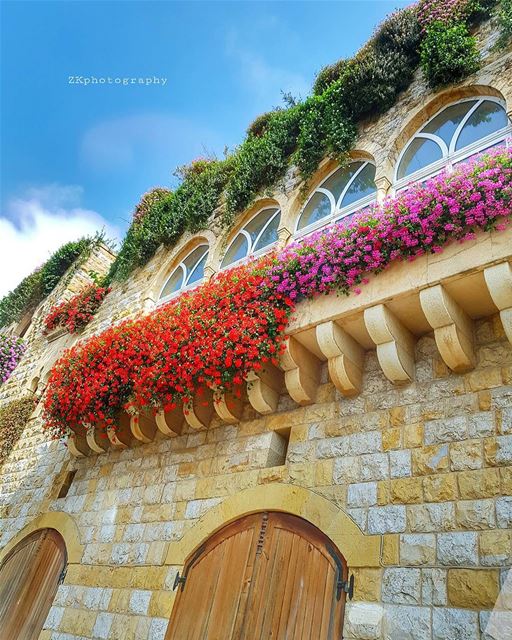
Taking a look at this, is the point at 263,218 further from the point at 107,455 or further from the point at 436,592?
the point at 436,592

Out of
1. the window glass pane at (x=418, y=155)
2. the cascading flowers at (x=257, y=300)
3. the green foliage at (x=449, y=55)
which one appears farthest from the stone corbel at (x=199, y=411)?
the green foliage at (x=449, y=55)

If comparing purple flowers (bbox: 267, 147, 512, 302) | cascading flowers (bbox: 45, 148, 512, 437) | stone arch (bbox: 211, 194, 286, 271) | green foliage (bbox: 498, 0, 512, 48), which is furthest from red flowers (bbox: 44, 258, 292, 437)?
green foliage (bbox: 498, 0, 512, 48)

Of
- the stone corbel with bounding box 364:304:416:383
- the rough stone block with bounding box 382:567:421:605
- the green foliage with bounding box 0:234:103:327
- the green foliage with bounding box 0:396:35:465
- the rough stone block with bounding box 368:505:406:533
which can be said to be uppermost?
the green foliage with bounding box 0:234:103:327

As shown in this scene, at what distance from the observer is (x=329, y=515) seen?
3.83m

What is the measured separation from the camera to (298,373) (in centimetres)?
455

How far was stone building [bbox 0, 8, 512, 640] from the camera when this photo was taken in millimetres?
3264

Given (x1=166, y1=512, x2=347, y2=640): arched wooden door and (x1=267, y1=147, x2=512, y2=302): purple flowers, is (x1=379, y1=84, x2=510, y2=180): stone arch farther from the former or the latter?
(x1=166, y1=512, x2=347, y2=640): arched wooden door

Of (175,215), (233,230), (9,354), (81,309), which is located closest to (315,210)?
(233,230)

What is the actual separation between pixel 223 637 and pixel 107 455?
3.08 m

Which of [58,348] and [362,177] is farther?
[58,348]

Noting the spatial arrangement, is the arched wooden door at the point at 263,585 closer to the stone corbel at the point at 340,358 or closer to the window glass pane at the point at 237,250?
the stone corbel at the point at 340,358

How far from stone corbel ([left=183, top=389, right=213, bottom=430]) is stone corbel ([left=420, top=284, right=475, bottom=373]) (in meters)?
2.46

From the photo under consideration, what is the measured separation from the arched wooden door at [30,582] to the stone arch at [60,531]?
67 millimetres

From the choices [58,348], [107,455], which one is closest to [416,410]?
[107,455]
